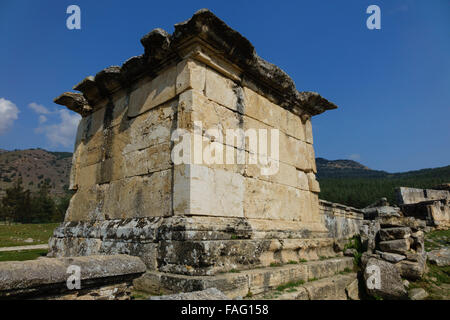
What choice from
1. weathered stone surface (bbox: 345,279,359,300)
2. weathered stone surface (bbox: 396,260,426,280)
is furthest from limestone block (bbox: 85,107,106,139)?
weathered stone surface (bbox: 396,260,426,280)

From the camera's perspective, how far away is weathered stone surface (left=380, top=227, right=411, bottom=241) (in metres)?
6.33

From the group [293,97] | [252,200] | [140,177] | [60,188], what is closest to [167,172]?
[140,177]

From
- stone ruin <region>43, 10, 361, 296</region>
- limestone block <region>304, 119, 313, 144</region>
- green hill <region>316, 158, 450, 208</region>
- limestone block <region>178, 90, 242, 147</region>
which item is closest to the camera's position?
stone ruin <region>43, 10, 361, 296</region>

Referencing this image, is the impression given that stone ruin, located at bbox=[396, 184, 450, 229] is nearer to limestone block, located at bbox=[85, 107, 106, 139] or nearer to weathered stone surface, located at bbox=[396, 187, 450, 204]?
weathered stone surface, located at bbox=[396, 187, 450, 204]

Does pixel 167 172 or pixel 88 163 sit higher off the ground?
pixel 88 163

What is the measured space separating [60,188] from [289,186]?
109404 mm

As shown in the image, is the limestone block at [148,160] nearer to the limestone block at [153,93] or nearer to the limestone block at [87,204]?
the limestone block at [153,93]

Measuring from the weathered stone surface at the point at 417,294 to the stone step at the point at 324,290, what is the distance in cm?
86

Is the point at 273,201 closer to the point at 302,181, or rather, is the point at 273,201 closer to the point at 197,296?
the point at 302,181

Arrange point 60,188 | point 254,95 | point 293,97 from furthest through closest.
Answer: point 60,188 → point 293,97 → point 254,95

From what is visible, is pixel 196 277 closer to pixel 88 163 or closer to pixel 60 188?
pixel 88 163

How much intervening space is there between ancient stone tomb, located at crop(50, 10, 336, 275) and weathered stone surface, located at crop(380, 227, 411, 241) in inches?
57.2

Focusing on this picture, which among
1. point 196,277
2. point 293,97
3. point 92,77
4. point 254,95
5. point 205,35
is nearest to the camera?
point 196,277
